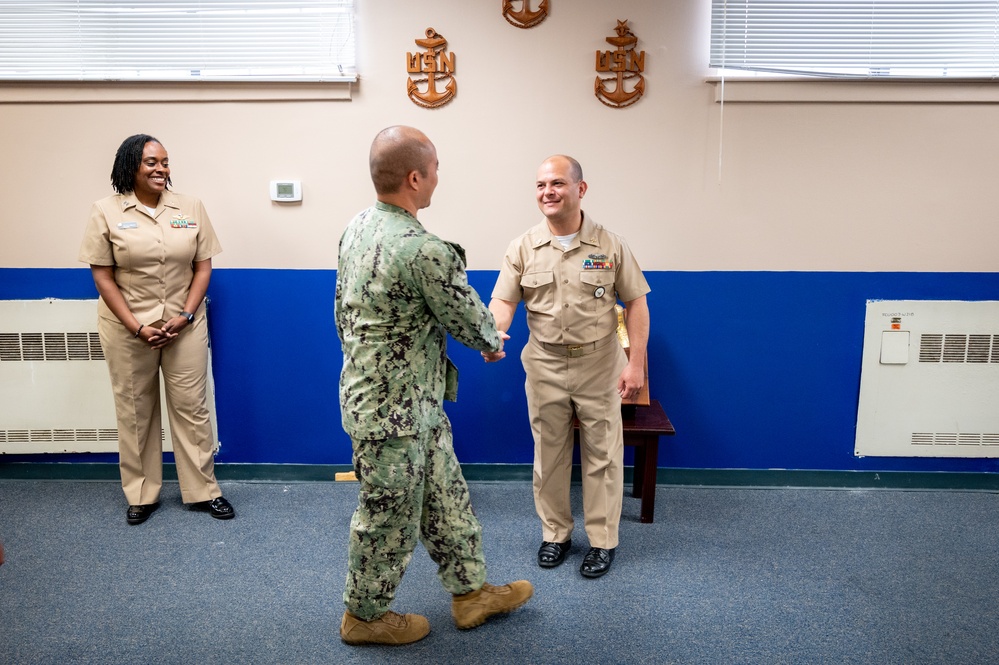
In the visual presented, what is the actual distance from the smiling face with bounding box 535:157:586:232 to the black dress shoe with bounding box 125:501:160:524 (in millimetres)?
2109

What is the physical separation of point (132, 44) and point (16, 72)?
1.81 ft

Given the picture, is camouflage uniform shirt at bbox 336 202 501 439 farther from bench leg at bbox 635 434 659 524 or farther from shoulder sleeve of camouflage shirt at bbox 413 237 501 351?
Result: bench leg at bbox 635 434 659 524

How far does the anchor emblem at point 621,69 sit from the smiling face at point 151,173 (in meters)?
1.84

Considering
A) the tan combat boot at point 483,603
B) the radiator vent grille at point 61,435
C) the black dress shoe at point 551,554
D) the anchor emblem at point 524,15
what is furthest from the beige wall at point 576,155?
the tan combat boot at point 483,603

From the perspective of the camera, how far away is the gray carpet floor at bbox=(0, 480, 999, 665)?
2.17 metres

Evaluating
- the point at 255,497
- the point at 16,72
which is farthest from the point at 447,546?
the point at 16,72

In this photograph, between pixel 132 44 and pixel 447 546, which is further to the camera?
pixel 132 44

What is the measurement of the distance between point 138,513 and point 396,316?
1.82 meters

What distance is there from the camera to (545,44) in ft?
10.3

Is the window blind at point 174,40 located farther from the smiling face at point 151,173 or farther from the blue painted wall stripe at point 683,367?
the blue painted wall stripe at point 683,367

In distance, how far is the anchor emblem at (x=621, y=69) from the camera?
309 centimetres

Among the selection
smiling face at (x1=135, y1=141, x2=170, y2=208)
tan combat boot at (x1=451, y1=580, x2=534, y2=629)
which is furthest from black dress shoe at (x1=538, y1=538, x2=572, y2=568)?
smiling face at (x1=135, y1=141, x2=170, y2=208)

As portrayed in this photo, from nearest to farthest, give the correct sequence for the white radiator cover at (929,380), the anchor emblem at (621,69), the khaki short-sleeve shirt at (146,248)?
the khaki short-sleeve shirt at (146,248) → the anchor emblem at (621,69) → the white radiator cover at (929,380)

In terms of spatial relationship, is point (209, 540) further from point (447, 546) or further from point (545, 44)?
point (545, 44)
